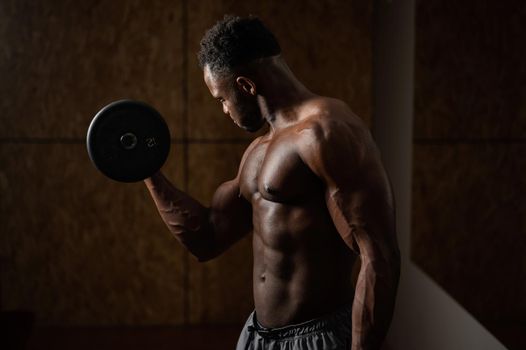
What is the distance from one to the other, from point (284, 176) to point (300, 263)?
22 cm

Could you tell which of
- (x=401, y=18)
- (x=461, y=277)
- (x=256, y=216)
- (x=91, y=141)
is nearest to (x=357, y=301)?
(x=256, y=216)

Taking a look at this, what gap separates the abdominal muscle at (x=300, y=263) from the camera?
5.28 ft

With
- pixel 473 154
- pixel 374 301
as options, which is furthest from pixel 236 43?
pixel 473 154

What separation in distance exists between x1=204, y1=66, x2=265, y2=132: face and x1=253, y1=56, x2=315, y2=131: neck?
21 millimetres

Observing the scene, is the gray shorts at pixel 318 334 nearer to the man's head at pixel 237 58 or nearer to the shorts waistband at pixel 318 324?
the shorts waistband at pixel 318 324

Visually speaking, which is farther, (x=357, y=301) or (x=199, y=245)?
(x=199, y=245)

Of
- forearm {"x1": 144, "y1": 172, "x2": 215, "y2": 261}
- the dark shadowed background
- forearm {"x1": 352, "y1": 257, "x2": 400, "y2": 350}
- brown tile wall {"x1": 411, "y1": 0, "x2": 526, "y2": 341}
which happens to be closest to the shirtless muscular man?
forearm {"x1": 352, "y1": 257, "x2": 400, "y2": 350}

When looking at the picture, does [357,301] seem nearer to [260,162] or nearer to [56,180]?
[260,162]

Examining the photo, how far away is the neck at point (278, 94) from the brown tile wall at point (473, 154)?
880 mm

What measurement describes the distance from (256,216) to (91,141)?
1.51 feet

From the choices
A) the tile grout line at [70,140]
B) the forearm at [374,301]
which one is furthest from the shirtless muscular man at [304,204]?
the tile grout line at [70,140]

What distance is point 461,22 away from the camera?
2.61 meters

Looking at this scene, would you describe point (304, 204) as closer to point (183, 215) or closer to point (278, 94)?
point (278, 94)

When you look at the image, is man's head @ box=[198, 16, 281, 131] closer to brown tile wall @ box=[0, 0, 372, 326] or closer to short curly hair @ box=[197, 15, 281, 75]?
short curly hair @ box=[197, 15, 281, 75]
